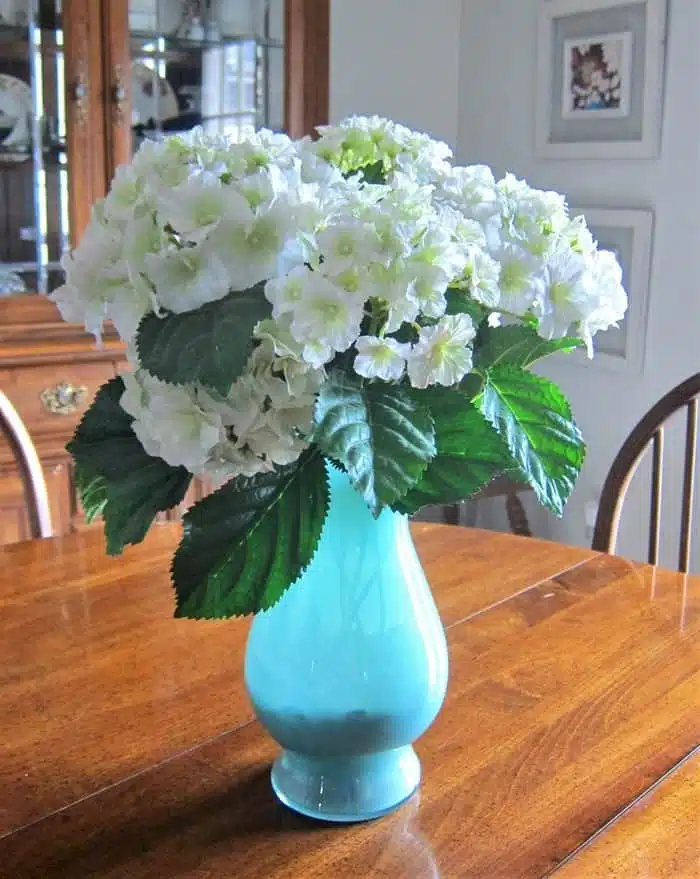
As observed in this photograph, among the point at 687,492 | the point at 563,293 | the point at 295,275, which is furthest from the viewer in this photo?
the point at 687,492

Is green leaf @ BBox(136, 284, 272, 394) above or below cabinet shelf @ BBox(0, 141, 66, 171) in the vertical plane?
below

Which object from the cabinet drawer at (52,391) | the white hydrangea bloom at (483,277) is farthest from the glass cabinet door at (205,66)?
the white hydrangea bloom at (483,277)

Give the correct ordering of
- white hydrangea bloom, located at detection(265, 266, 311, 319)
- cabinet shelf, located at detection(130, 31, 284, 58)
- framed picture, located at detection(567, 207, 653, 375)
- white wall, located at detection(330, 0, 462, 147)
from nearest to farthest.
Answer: white hydrangea bloom, located at detection(265, 266, 311, 319)
cabinet shelf, located at detection(130, 31, 284, 58)
framed picture, located at detection(567, 207, 653, 375)
white wall, located at detection(330, 0, 462, 147)

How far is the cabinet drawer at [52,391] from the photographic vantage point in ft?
7.25

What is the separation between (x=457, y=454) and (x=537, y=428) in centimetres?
8

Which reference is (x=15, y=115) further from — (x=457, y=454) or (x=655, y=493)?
(x=457, y=454)

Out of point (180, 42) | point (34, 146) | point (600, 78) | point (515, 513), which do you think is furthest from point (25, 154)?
point (515, 513)

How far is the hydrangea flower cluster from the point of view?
26.0 inches

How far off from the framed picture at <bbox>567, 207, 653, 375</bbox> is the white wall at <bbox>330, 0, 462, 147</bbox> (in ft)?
1.97

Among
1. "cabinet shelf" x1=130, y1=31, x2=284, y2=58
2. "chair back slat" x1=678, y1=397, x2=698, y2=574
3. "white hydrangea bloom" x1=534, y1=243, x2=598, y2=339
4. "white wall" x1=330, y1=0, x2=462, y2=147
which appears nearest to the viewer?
"white hydrangea bloom" x1=534, y1=243, x2=598, y2=339

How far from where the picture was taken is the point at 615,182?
254 cm

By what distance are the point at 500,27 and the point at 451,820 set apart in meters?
2.44

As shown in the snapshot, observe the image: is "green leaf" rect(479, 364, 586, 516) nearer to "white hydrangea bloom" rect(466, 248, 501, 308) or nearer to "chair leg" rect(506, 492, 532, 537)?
"white hydrangea bloom" rect(466, 248, 501, 308)

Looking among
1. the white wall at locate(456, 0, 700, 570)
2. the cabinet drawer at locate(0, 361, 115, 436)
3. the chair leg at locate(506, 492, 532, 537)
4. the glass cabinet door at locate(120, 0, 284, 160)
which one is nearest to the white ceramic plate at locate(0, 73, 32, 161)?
the glass cabinet door at locate(120, 0, 284, 160)
